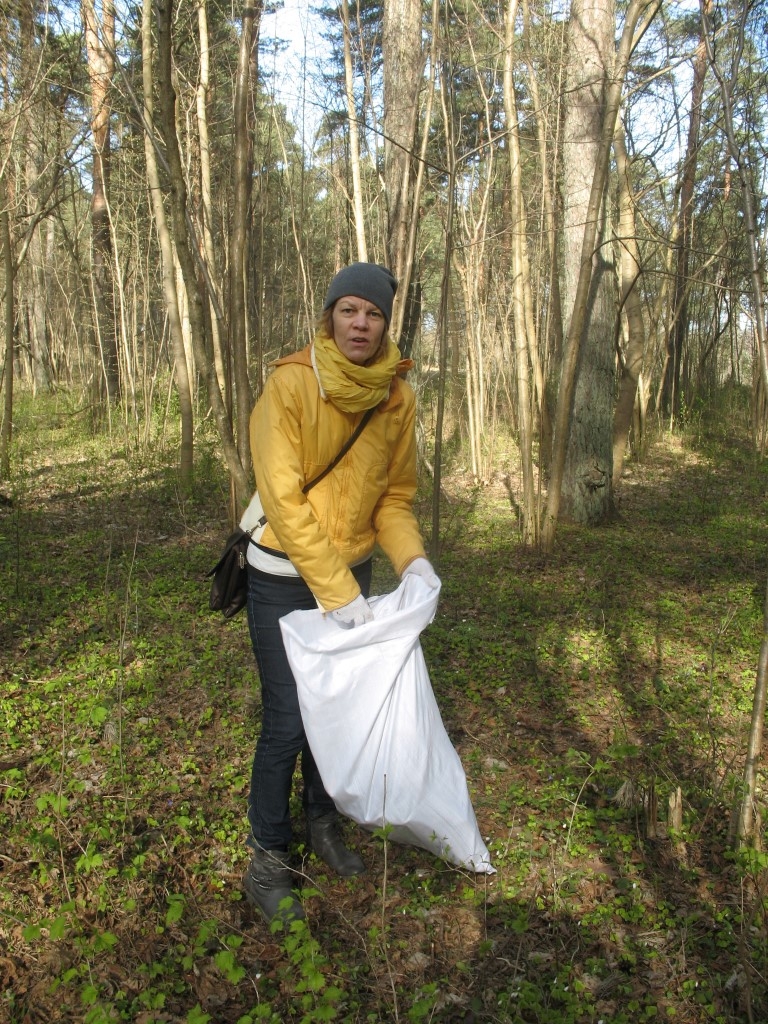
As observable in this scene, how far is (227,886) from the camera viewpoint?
2400 mm

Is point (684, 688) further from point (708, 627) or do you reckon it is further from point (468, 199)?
point (468, 199)

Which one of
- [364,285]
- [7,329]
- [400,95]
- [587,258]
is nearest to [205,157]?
[400,95]

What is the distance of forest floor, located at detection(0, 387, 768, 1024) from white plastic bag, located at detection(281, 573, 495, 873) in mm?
278

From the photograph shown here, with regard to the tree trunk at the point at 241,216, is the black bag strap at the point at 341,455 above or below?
below

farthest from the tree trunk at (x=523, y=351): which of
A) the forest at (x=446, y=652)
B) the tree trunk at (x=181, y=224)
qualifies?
the tree trunk at (x=181, y=224)

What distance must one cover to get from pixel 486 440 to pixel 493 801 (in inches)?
297

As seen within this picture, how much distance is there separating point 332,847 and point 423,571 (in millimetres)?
1034

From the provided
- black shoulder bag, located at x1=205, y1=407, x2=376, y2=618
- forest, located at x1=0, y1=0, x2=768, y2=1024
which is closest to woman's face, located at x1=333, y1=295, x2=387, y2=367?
black shoulder bag, located at x1=205, y1=407, x2=376, y2=618

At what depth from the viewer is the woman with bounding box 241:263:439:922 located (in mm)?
2037

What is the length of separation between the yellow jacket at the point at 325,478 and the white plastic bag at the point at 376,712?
0.14 m

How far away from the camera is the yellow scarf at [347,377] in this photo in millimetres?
2053

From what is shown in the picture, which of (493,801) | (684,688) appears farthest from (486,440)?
(493,801)

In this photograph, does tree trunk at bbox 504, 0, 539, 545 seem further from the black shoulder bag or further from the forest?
the black shoulder bag

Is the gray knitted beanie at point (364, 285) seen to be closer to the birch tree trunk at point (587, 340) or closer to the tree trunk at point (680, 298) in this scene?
the birch tree trunk at point (587, 340)
